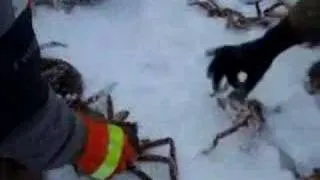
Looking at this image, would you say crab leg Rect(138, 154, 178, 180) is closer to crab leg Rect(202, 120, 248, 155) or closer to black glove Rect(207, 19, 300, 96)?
crab leg Rect(202, 120, 248, 155)

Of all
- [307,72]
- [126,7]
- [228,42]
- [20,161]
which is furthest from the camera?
[126,7]

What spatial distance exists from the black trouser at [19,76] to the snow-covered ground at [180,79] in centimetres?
28

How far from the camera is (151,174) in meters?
1.44

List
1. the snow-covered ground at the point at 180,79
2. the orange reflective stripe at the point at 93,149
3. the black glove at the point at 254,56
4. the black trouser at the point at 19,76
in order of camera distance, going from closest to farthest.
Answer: the black trouser at the point at 19,76
the orange reflective stripe at the point at 93,149
the snow-covered ground at the point at 180,79
the black glove at the point at 254,56

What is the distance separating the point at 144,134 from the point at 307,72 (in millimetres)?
414

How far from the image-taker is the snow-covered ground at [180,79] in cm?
149

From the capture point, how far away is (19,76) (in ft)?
3.76

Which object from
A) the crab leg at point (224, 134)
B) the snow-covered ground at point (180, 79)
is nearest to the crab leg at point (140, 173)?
the snow-covered ground at point (180, 79)

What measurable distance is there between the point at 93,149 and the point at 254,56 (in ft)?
1.44

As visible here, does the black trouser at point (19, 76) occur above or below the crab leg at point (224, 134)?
above

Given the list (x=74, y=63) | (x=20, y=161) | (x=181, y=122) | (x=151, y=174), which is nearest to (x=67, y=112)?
(x=20, y=161)

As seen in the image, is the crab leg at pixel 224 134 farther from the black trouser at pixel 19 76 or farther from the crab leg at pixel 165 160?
the black trouser at pixel 19 76

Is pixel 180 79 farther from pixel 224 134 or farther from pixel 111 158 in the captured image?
pixel 111 158

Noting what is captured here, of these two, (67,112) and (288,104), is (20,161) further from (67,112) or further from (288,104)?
(288,104)
